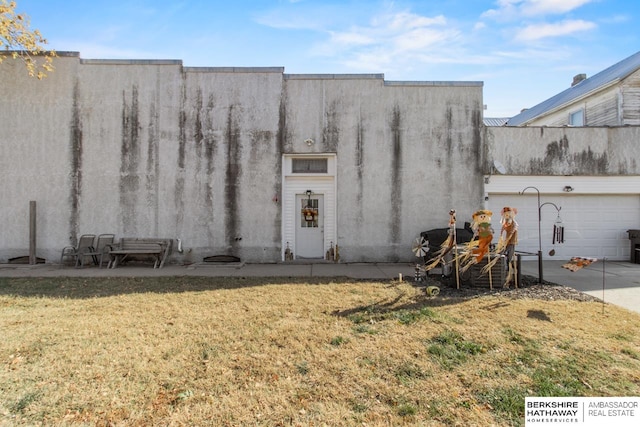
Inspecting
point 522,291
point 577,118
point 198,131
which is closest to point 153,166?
point 198,131

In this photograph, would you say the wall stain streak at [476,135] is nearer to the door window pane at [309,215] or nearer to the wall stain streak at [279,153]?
the door window pane at [309,215]

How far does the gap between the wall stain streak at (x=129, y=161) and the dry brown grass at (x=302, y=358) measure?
447cm

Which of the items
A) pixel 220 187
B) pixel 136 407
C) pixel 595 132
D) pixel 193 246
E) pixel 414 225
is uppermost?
pixel 595 132

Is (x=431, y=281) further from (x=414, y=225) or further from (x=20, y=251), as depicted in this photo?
(x=20, y=251)

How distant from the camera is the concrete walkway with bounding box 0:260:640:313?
7918mm

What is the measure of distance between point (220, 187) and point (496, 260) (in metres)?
7.57

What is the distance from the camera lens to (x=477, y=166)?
10672 millimetres

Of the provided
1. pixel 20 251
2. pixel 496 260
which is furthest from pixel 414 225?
pixel 20 251

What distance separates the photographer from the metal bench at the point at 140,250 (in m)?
9.74

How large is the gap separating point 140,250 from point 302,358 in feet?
25.3

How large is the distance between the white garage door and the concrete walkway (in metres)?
0.77

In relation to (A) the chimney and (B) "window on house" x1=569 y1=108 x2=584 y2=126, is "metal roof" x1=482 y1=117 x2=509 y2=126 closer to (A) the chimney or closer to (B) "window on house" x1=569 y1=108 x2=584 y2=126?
(A) the chimney

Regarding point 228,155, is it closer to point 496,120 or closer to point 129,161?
point 129,161

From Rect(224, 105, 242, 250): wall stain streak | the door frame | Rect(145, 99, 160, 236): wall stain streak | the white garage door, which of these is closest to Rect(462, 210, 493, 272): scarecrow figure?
the door frame
